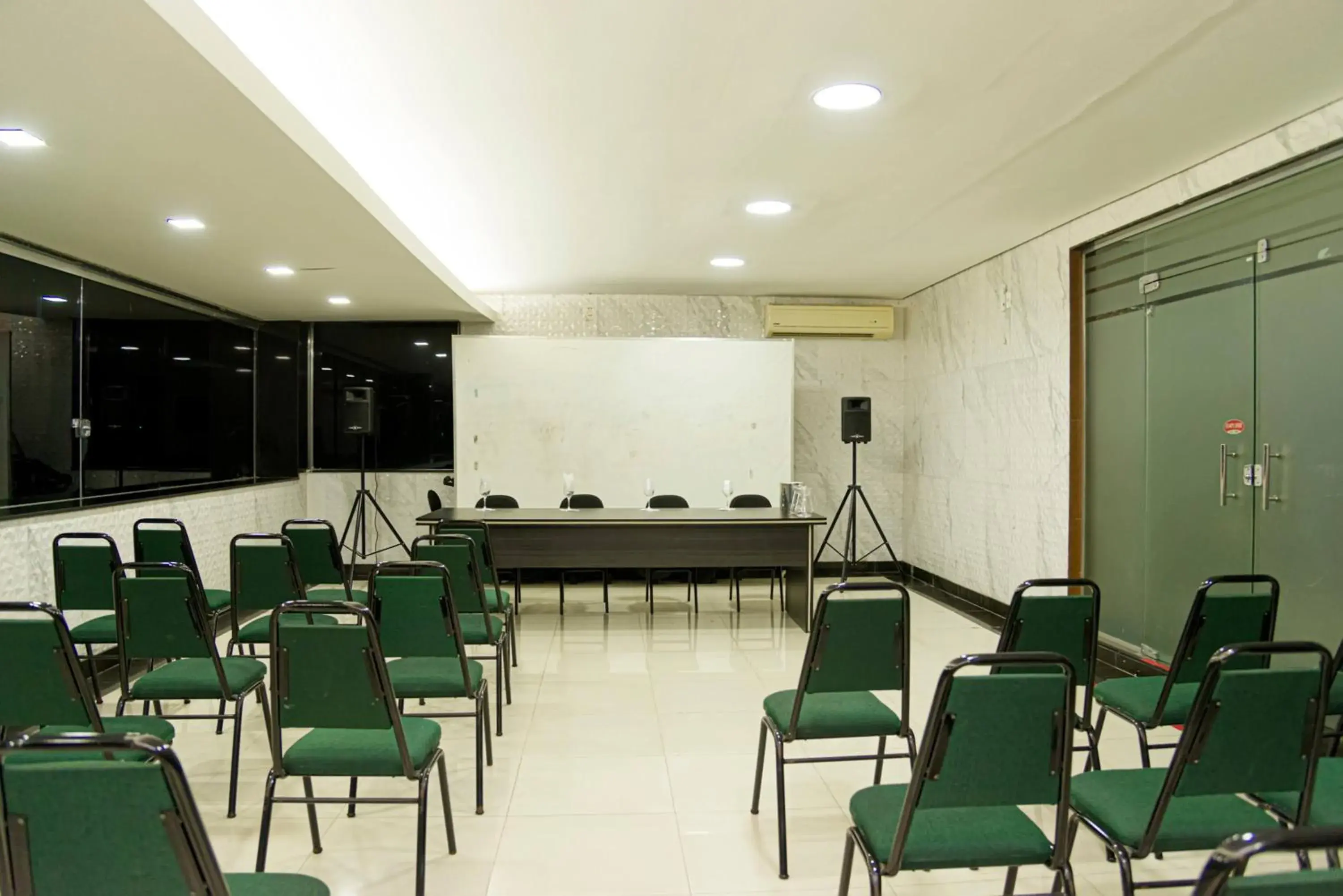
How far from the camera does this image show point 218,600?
14.1 feet

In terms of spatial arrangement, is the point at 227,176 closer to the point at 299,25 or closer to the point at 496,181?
the point at 299,25

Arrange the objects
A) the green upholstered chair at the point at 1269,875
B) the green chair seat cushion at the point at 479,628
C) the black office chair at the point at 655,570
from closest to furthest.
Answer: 1. the green upholstered chair at the point at 1269,875
2. the green chair seat cushion at the point at 479,628
3. the black office chair at the point at 655,570

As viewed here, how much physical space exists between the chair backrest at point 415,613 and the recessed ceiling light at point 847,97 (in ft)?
7.69

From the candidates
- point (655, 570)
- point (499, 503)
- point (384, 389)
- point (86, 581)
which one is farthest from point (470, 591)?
point (384, 389)

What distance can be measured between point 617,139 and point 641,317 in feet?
13.9

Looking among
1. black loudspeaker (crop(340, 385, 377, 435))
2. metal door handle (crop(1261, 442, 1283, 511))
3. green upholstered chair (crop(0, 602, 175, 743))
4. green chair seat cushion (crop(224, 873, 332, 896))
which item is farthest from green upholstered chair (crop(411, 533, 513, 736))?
metal door handle (crop(1261, 442, 1283, 511))

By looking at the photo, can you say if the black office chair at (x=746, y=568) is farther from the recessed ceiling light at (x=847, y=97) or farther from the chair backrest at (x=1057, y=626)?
the chair backrest at (x=1057, y=626)

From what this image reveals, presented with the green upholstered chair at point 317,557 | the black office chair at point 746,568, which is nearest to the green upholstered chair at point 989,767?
the green upholstered chair at point 317,557

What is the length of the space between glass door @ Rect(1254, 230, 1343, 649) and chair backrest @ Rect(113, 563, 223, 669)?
14.6 ft

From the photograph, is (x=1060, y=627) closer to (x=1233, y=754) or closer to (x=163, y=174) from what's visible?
(x=1233, y=754)

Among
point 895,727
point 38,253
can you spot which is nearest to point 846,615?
point 895,727

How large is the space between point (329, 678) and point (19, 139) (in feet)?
7.91

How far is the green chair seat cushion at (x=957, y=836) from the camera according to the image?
1.81 metres

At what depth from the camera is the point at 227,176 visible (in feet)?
11.5
